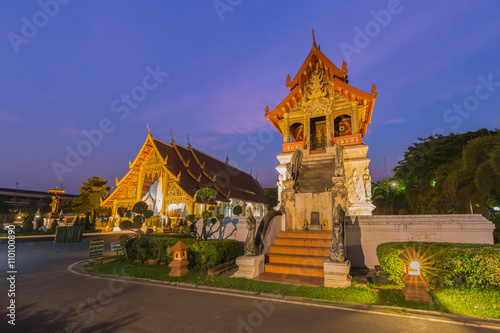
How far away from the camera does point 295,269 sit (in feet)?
25.5

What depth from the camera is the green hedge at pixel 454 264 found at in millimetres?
5641

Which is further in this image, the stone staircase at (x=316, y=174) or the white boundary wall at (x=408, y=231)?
the stone staircase at (x=316, y=174)

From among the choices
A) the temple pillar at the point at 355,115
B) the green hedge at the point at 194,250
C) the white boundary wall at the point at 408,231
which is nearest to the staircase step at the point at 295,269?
the green hedge at the point at 194,250

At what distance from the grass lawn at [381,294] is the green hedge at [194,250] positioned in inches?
33.0

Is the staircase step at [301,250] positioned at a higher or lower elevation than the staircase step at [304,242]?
lower

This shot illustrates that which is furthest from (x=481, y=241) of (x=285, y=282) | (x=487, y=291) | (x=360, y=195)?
(x=360, y=195)

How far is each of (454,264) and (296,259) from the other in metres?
4.03

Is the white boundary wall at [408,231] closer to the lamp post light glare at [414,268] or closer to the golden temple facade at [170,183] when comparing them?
the lamp post light glare at [414,268]

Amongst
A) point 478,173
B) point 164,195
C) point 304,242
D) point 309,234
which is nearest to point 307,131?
point 478,173

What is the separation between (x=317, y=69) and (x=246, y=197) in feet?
67.4

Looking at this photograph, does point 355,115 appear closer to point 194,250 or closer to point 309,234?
point 309,234

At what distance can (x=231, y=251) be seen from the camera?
9.44 m

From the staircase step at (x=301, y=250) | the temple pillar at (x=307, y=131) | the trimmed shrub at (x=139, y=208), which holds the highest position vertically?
the temple pillar at (x=307, y=131)

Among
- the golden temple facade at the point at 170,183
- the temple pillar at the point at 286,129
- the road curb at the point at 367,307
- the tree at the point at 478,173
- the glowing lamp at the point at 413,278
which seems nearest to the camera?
the road curb at the point at 367,307
